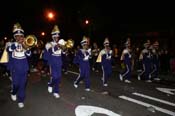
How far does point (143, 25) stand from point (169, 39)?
17.1 ft

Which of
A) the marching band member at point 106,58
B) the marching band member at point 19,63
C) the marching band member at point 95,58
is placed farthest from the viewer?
the marching band member at point 95,58

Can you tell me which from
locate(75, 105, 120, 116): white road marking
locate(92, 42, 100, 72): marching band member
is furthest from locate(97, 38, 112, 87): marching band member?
locate(92, 42, 100, 72): marching band member

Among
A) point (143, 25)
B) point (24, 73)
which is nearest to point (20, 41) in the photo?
point (24, 73)

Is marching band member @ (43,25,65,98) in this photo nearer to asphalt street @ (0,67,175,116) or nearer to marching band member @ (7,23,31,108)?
asphalt street @ (0,67,175,116)

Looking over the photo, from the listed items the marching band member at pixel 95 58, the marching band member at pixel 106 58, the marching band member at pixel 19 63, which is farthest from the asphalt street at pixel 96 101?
the marching band member at pixel 95 58

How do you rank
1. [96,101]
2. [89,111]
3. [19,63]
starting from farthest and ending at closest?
[96,101]
[19,63]
[89,111]

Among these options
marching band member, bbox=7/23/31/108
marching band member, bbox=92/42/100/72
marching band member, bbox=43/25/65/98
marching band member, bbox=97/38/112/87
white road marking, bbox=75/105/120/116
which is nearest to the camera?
white road marking, bbox=75/105/120/116

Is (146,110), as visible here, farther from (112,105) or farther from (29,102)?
(29,102)

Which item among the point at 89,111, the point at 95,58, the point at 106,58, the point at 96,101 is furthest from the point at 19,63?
the point at 95,58

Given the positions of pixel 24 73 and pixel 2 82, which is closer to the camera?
pixel 24 73

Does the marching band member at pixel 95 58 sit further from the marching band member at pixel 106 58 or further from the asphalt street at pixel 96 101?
the marching band member at pixel 106 58

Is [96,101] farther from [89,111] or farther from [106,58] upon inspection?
[106,58]

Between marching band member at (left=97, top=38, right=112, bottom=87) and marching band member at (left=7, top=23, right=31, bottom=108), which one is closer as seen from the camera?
marching band member at (left=7, top=23, right=31, bottom=108)

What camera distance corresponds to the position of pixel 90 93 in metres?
11.8
